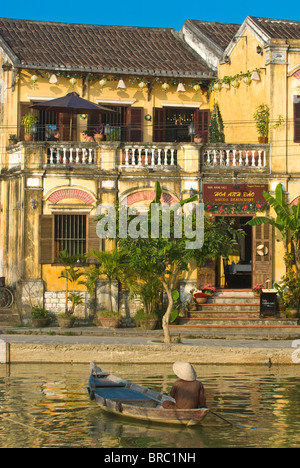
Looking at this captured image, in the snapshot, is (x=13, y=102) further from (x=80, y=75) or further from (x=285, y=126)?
(x=285, y=126)

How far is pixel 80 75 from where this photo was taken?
97.4 feet

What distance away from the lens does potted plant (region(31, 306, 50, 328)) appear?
26.2 m

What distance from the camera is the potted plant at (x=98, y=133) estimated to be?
2762 centimetres

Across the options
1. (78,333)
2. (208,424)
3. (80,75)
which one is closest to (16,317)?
(78,333)

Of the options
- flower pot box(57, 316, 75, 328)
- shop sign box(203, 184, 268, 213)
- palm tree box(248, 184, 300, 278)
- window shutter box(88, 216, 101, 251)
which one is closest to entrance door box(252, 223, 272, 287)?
palm tree box(248, 184, 300, 278)

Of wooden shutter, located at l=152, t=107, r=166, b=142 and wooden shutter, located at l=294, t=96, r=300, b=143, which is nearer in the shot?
wooden shutter, located at l=294, t=96, r=300, b=143

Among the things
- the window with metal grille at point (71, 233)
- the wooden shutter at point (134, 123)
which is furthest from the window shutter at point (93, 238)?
the wooden shutter at point (134, 123)

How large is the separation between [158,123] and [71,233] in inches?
228

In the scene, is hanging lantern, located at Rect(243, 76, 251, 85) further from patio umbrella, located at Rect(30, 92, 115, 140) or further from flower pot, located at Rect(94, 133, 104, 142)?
flower pot, located at Rect(94, 133, 104, 142)

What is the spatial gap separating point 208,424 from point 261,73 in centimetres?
1584

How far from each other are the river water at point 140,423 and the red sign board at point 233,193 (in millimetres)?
7871

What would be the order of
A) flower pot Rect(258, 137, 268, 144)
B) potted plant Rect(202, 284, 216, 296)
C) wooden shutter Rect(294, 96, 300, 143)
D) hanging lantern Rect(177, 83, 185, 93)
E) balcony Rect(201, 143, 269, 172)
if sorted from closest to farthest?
potted plant Rect(202, 284, 216, 296), balcony Rect(201, 143, 269, 172), wooden shutter Rect(294, 96, 300, 143), flower pot Rect(258, 137, 268, 144), hanging lantern Rect(177, 83, 185, 93)

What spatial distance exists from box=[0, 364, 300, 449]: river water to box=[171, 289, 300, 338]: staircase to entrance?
13.2 ft

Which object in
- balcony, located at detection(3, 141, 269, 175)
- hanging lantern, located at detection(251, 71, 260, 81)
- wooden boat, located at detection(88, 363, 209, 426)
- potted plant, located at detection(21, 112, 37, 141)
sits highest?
hanging lantern, located at detection(251, 71, 260, 81)
